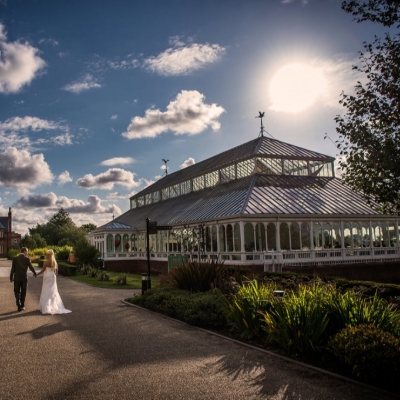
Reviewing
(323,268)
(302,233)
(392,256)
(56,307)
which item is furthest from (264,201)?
(56,307)

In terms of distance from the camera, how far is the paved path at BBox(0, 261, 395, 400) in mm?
5438

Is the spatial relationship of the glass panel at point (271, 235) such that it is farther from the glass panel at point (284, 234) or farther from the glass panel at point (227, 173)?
the glass panel at point (227, 173)

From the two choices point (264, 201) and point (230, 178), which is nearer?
point (264, 201)

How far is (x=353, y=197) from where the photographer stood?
90.8 feet

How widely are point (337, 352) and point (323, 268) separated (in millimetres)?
17769

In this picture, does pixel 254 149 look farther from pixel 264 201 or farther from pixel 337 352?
pixel 337 352

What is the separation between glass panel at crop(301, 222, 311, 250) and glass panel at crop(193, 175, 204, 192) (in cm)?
1291

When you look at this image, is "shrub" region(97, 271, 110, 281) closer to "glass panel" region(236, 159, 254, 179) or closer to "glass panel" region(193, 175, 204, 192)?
"glass panel" region(236, 159, 254, 179)

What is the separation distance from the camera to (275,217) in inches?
906

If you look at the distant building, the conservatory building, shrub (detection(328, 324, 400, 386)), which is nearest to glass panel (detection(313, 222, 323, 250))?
the conservatory building

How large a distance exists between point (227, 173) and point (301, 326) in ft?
82.2

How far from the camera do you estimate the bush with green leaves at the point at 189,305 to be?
9.70 meters

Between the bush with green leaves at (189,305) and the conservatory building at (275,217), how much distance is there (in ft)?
24.4

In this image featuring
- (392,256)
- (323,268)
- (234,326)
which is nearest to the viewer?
(234,326)
